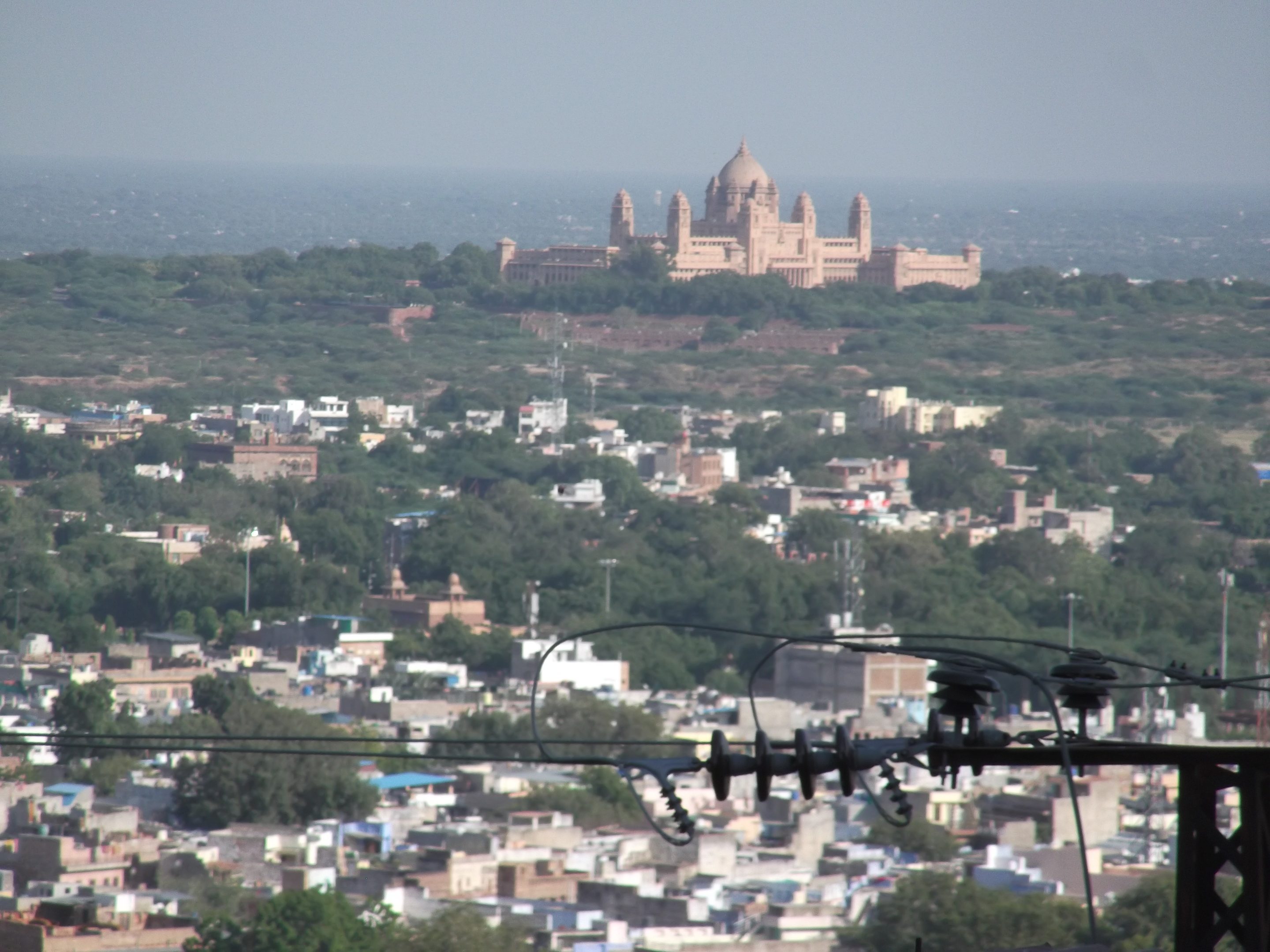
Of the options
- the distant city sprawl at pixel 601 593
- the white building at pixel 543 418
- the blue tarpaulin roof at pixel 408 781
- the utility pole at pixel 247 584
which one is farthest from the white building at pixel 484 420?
the blue tarpaulin roof at pixel 408 781

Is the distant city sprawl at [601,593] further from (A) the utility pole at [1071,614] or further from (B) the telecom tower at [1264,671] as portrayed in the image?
(B) the telecom tower at [1264,671]

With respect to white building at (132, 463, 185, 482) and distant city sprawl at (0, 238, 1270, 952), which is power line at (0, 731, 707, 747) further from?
white building at (132, 463, 185, 482)

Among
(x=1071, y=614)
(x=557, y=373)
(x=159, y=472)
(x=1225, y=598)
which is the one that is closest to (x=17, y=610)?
(x=1071, y=614)

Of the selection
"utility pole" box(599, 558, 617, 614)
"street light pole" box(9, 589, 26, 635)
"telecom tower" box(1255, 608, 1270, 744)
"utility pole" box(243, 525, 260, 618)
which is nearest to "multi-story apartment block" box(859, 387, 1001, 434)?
"utility pole" box(599, 558, 617, 614)

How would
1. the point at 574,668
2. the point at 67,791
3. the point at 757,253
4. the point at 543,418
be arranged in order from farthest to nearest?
the point at 757,253 < the point at 543,418 < the point at 574,668 < the point at 67,791

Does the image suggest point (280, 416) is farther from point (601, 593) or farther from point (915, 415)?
point (601, 593)

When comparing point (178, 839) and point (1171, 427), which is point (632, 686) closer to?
point (178, 839)
